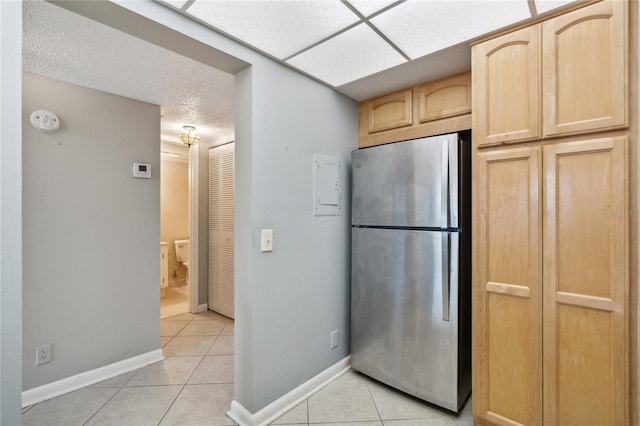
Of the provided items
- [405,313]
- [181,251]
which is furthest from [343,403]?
[181,251]

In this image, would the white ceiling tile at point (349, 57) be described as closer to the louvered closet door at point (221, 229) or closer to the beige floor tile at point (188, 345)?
the louvered closet door at point (221, 229)

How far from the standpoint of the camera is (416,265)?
1.89 m

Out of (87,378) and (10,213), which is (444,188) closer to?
(10,213)

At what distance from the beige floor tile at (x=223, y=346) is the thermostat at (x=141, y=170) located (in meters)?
1.70

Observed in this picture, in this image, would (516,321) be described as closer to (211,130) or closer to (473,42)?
(473,42)

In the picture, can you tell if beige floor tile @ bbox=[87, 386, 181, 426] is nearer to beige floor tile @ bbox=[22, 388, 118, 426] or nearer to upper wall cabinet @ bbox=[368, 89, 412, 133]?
beige floor tile @ bbox=[22, 388, 118, 426]

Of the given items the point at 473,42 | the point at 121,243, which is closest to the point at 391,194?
the point at 473,42

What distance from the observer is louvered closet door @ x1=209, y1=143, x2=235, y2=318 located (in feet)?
11.9

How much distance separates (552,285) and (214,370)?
2.40 m

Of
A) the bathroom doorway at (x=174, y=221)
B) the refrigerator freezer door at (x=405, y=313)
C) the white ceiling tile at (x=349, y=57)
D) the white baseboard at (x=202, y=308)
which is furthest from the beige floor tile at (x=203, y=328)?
the white ceiling tile at (x=349, y=57)

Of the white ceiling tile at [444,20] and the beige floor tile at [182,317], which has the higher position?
the white ceiling tile at [444,20]

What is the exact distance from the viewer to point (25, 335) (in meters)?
1.96

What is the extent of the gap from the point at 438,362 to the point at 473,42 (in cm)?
189

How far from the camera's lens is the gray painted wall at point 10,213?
3.09ft
